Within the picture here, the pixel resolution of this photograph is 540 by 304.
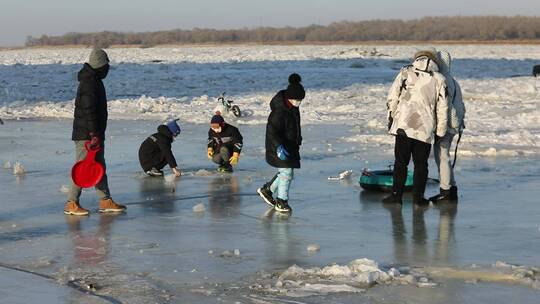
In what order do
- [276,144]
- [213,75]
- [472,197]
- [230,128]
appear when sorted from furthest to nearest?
[213,75]
[230,128]
[472,197]
[276,144]

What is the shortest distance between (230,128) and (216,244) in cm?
544

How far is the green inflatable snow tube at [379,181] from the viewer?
40.3 feet

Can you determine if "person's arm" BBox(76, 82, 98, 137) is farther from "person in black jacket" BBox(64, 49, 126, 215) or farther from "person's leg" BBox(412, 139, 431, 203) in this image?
"person's leg" BBox(412, 139, 431, 203)

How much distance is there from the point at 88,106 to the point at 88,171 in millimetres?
659

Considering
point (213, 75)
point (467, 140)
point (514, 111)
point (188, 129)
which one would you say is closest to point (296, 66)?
point (213, 75)

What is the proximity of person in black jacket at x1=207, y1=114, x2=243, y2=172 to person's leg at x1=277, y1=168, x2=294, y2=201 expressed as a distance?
3283 millimetres

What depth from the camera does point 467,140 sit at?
1847cm

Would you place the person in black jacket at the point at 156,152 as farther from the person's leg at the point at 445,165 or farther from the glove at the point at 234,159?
the person's leg at the point at 445,165

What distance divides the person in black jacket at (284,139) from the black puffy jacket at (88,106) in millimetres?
1767

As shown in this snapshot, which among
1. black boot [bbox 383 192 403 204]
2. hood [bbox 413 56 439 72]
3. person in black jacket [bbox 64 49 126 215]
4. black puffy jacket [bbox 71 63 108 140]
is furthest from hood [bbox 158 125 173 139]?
hood [bbox 413 56 439 72]

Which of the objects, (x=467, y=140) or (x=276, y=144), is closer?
(x=276, y=144)

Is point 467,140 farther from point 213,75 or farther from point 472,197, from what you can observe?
point 213,75

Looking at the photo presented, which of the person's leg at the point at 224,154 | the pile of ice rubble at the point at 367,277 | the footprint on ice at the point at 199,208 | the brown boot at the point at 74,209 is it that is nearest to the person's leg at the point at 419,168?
the footprint on ice at the point at 199,208

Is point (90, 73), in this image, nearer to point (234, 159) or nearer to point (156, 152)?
point (156, 152)
